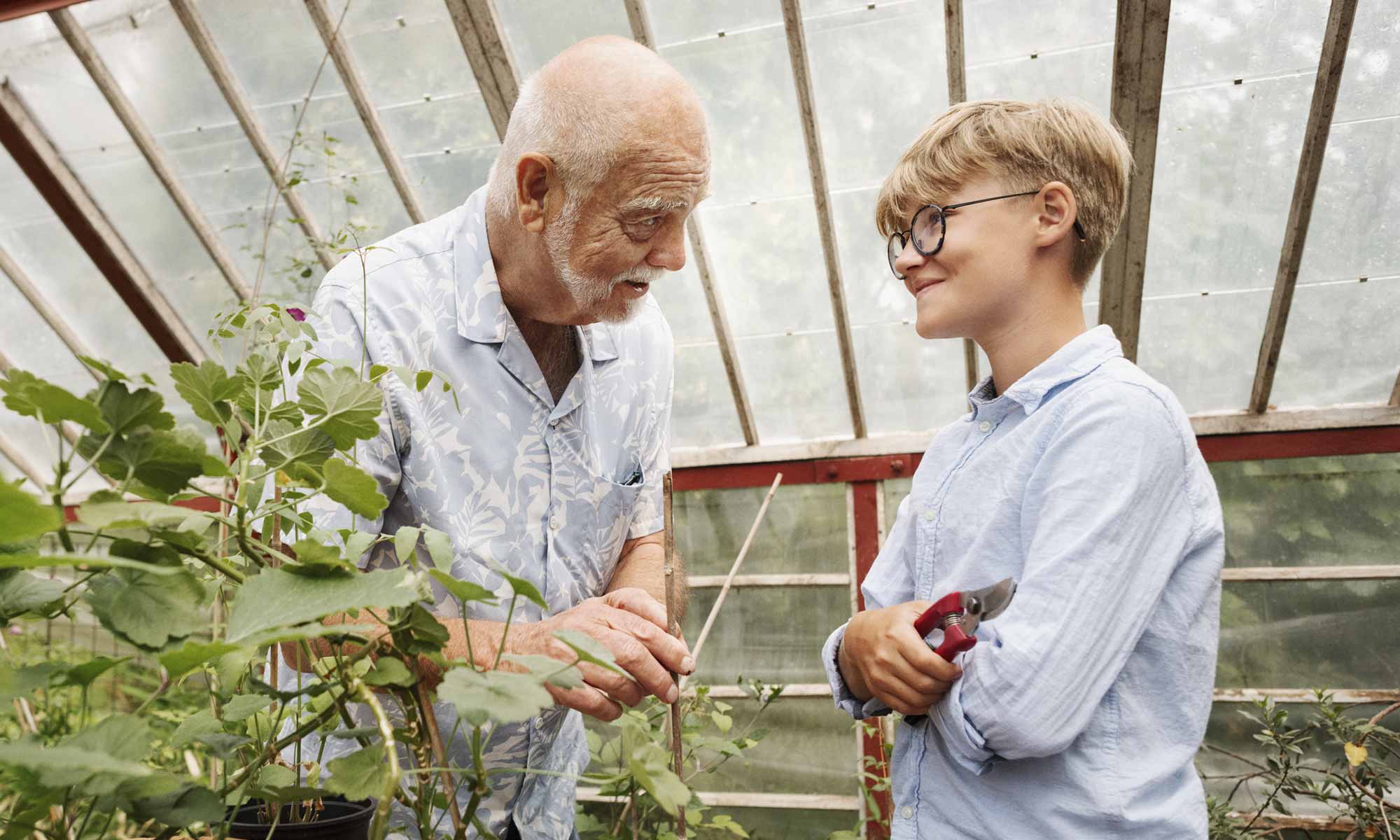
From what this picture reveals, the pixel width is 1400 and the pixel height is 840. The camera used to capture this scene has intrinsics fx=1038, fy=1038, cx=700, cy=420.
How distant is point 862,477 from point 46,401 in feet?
17.4

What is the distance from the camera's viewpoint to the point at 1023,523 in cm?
120

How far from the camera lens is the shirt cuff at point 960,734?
1.08m

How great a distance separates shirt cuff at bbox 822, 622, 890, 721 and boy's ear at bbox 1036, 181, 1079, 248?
0.60m

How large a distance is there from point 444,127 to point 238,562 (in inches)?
176

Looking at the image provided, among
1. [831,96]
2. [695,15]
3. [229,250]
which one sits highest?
[695,15]

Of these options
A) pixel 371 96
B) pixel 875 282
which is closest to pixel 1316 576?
pixel 875 282

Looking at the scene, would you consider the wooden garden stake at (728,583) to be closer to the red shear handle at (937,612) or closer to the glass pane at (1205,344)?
the red shear handle at (937,612)

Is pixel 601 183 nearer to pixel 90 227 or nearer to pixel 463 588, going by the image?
pixel 463 588

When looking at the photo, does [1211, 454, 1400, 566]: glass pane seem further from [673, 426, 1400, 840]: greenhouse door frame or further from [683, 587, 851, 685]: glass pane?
[683, 587, 851, 685]: glass pane

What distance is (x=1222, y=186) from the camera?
4.45 m

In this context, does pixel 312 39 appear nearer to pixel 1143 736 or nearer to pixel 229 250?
pixel 229 250

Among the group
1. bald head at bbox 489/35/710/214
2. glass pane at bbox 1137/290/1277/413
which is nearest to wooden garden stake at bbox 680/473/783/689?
bald head at bbox 489/35/710/214

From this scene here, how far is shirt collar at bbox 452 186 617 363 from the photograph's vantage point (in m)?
1.53

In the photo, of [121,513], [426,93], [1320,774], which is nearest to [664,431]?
[121,513]
